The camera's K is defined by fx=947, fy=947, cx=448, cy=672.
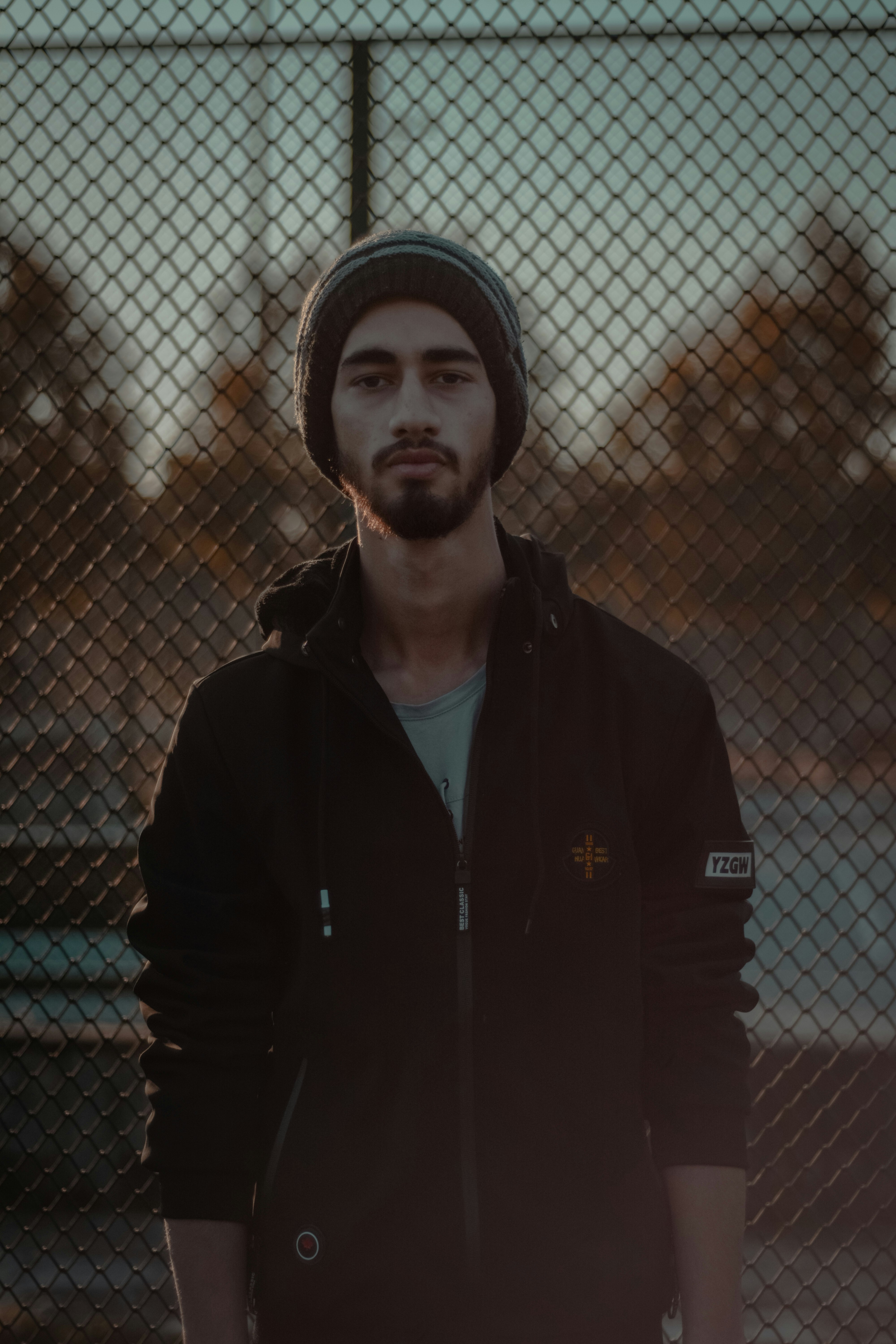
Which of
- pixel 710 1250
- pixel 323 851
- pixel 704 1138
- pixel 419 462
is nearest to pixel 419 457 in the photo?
pixel 419 462

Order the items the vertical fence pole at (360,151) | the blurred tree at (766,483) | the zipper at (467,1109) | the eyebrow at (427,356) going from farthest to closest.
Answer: the blurred tree at (766,483) → the vertical fence pole at (360,151) → the eyebrow at (427,356) → the zipper at (467,1109)

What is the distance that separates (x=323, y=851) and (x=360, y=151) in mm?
1763

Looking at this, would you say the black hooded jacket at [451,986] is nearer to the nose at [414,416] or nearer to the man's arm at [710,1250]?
the man's arm at [710,1250]

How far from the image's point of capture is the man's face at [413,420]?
1.24 meters

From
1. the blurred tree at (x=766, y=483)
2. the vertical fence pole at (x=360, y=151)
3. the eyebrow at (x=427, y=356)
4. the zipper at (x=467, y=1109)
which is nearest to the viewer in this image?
the zipper at (x=467, y=1109)

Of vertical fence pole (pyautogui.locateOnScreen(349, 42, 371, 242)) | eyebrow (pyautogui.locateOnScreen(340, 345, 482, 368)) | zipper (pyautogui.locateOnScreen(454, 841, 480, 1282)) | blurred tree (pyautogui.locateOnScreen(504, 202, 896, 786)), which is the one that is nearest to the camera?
zipper (pyautogui.locateOnScreen(454, 841, 480, 1282))

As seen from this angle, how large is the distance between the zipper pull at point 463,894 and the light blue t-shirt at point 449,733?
57 millimetres

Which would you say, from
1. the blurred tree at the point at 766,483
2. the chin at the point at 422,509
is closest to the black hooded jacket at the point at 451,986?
the chin at the point at 422,509

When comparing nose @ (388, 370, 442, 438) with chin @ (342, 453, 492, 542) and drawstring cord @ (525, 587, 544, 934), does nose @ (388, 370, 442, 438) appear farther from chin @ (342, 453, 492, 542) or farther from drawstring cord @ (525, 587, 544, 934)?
drawstring cord @ (525, 587, 544, 934)

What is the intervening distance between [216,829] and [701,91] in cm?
204

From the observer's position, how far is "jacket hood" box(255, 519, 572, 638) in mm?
1338

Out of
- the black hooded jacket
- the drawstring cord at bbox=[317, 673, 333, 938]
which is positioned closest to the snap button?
the black hooded jacket

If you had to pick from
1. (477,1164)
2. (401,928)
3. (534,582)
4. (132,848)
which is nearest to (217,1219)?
(477,1164)

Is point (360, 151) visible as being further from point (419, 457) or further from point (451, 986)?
point (451, 986)
